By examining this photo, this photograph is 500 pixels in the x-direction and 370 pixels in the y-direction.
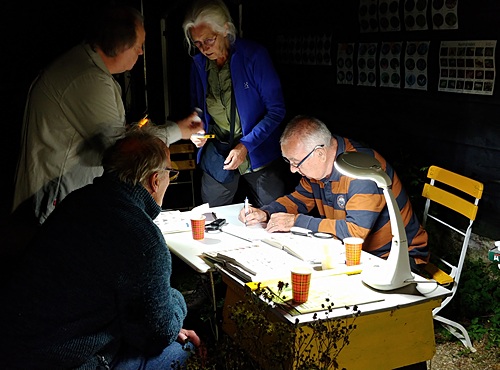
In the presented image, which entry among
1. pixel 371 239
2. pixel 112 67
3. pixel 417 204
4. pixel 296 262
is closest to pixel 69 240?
pixel 296 262

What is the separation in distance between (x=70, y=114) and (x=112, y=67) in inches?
14.5

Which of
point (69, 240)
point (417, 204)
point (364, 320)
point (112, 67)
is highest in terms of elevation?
point (112, 67)

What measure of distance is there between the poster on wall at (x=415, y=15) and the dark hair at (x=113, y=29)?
7.76 feet

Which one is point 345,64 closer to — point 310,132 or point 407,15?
point 407,15

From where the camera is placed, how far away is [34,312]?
223 centimetres

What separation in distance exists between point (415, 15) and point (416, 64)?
38cm

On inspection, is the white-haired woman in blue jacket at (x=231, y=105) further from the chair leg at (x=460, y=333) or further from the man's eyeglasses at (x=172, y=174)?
the chair leg at (x=460, y=333)

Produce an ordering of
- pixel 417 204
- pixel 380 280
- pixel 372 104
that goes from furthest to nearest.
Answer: pixel 372 104
pixel 417 204
pixel 380 280

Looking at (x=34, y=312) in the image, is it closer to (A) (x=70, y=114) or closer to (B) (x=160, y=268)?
(B) (x=160, y=268)

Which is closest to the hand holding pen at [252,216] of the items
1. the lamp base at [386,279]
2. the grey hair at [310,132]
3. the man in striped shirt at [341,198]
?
the man in striped shirt at [341,198]

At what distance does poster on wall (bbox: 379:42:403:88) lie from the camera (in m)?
5.05

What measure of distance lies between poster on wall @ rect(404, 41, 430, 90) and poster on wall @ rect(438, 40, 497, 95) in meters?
0.17

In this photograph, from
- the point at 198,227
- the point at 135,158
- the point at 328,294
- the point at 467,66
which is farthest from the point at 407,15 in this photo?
the point at 135,158

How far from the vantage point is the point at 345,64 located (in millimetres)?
5668
